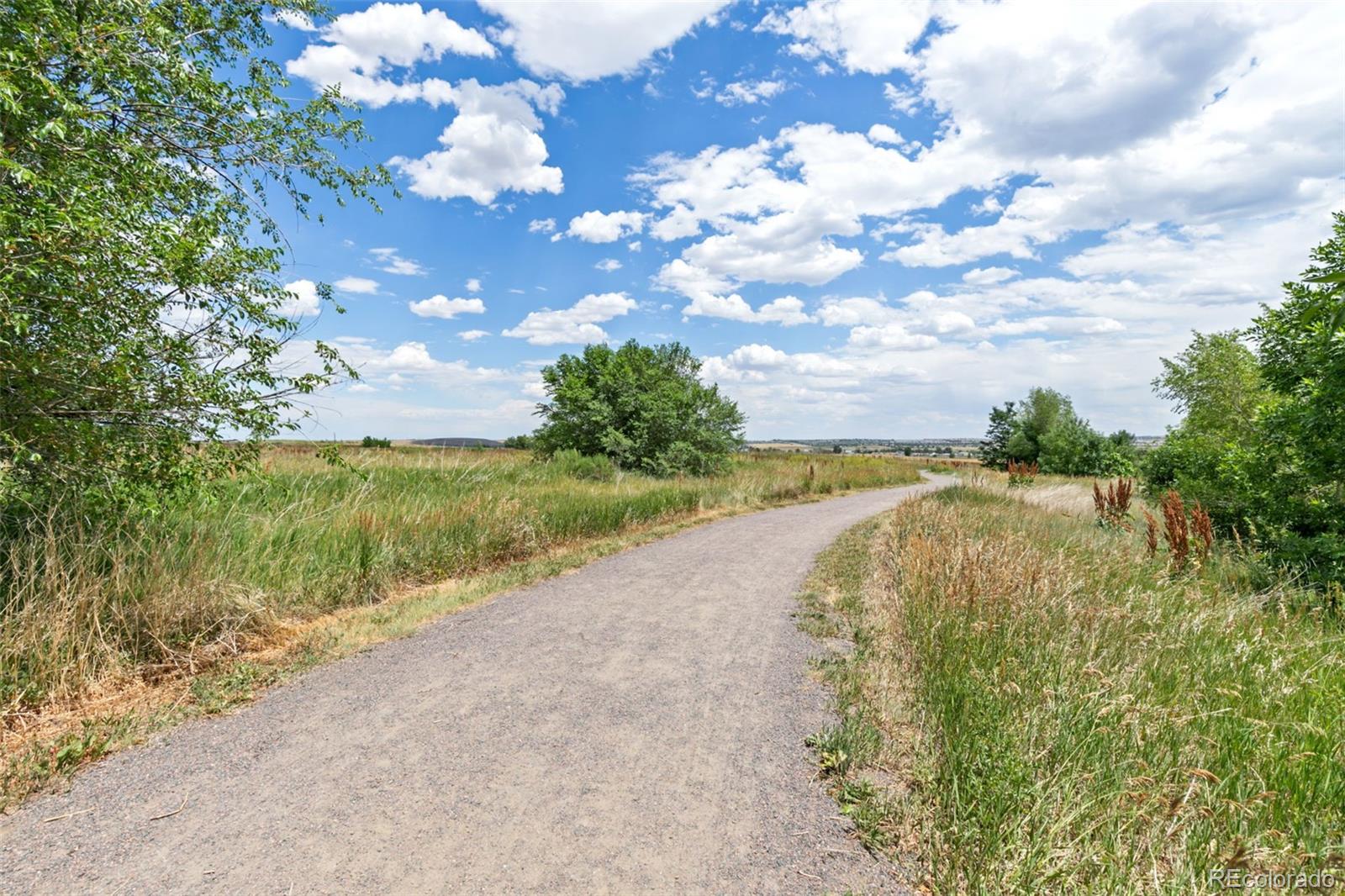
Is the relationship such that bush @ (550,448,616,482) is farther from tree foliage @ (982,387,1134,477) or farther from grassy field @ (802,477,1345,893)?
tree foliage @ (982,387,1134,477)

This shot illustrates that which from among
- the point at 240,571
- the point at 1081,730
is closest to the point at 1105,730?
the point at 1081,730

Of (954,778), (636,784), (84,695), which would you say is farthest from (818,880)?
(84,695)

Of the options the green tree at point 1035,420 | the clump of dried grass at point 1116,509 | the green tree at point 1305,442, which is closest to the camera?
the green tree at point 1305,442

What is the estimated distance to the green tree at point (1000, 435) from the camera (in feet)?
192

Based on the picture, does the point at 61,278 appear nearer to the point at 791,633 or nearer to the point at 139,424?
the point at 139,424

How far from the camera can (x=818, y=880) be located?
274 cm

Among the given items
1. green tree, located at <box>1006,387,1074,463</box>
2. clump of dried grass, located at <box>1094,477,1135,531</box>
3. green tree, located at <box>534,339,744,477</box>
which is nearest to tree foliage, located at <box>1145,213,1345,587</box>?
clump of dried grass, located at <box>1094,477,1135,531</box>

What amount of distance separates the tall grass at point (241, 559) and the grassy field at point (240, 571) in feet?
0.05

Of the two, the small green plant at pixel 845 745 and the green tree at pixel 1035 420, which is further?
the green tree at pixel 1035 420

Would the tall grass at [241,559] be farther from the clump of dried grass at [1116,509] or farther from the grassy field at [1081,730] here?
the clump of dried grass at [1116,509]

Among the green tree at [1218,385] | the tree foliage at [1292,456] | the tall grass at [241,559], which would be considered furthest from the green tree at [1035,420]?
the tall grass at [241,559]

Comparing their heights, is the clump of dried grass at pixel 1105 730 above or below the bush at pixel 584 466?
below

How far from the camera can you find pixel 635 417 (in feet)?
73.2

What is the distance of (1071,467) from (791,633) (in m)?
45.7
